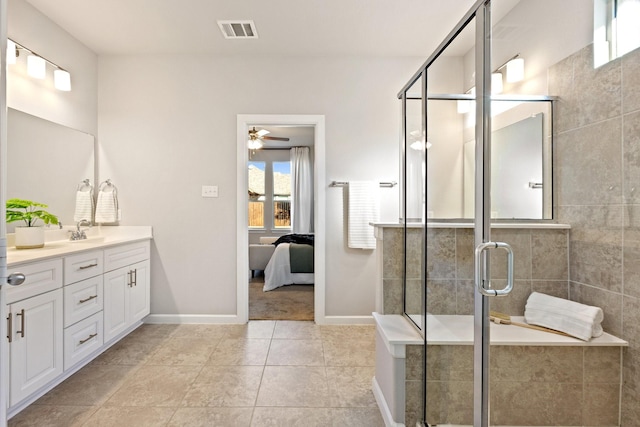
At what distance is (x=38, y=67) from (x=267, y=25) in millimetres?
1756

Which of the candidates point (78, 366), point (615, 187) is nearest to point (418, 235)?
point (615, 187)

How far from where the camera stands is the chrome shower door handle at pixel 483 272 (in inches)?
42.3

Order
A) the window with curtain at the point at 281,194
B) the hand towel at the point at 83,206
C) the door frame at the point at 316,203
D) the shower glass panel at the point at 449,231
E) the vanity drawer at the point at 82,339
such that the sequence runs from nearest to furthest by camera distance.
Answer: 1. the shower glass panel at the point at 449,231
2. the vanity drawer at the point at 82,339
3. the hand towel at the point at 83,206
4. the door frame at the point at 316,203
5. the window with curtain at the point at 281,194

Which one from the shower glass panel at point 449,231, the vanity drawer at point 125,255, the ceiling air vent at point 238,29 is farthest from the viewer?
the ceiling air vent at point 238,29

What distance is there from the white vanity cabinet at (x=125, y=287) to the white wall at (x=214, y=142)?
0.69 feet

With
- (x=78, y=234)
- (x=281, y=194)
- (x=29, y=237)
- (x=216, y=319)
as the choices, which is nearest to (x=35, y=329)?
(x=29, y=237)

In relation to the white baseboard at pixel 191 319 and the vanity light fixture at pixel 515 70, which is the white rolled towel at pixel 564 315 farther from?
the white baseboard at pixel 191 319

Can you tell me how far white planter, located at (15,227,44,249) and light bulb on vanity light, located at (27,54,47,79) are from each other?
3.88 feet

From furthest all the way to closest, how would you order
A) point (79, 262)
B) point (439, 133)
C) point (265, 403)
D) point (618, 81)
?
point (79, 262) < point (265, 403) < point (439, 133) < point (618, 81)

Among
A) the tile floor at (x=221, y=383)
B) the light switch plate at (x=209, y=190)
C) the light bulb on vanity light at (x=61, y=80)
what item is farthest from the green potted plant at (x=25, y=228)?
the light switch plate at (x=209, y=190)

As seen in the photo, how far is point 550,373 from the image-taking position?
0.99m

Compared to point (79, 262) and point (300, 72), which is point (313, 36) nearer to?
point (300, 72)

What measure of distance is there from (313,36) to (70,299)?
270 centimetres

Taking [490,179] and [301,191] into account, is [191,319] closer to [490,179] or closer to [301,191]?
[490,179]
